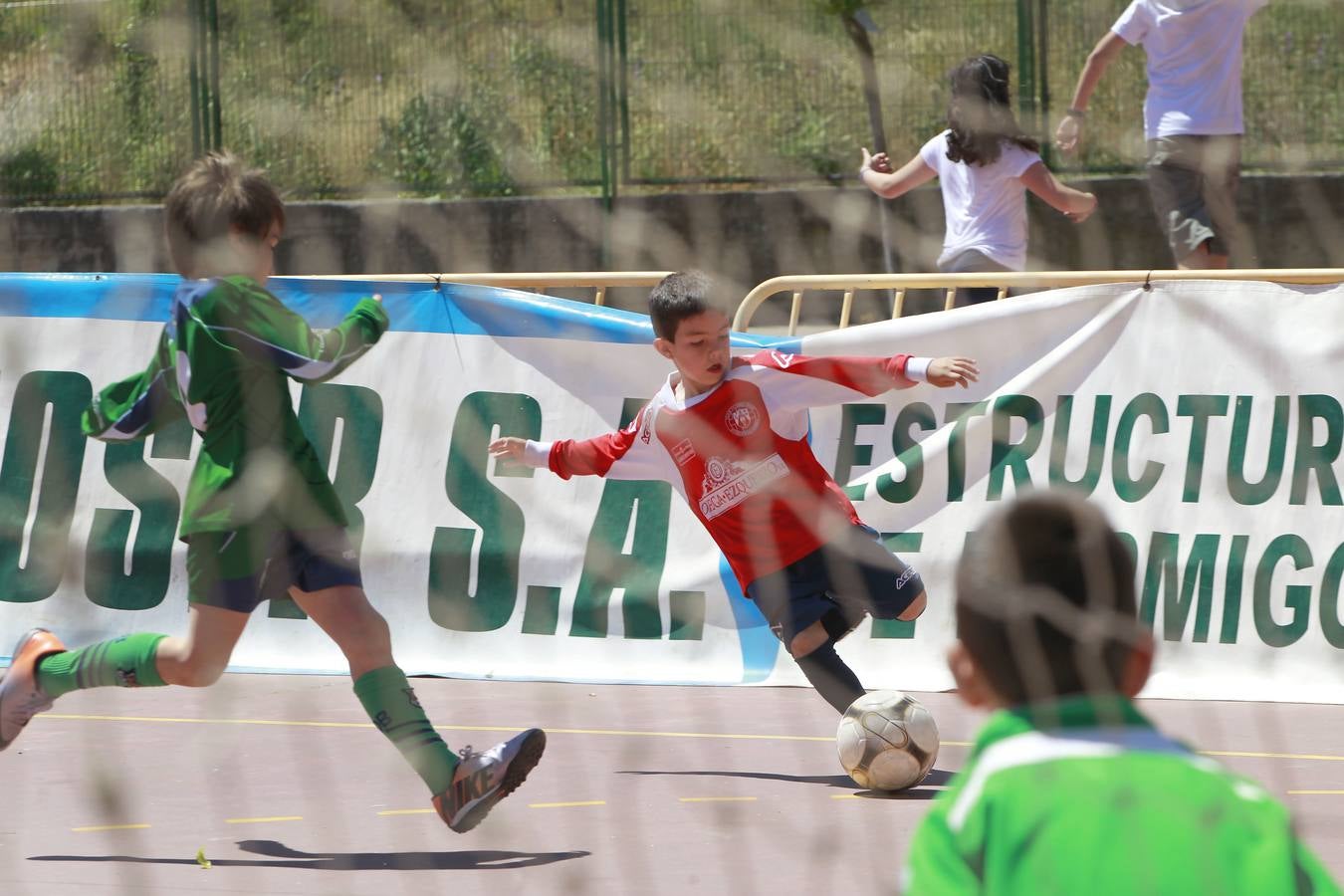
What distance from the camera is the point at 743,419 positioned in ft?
16.8

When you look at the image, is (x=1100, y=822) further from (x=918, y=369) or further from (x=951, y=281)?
(x=951, y=281)

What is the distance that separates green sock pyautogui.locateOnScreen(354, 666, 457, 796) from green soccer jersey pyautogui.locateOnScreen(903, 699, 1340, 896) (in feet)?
7.81

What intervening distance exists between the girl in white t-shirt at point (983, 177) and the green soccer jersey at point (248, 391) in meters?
2.79

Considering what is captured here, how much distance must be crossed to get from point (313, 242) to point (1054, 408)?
3.11m

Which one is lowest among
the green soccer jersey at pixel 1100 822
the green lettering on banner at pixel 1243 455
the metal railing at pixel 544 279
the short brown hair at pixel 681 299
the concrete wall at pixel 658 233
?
the green soccer jersey at pixel 1100 822

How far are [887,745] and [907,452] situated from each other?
1.89 m

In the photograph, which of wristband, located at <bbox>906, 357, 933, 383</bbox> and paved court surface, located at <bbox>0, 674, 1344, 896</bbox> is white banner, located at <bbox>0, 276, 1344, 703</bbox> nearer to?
paved court surface, located at <bbox>0, 674, 1344, 896</bbox>

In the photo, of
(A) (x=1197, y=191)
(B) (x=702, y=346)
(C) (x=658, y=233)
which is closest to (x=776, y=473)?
(B) (x=702, y=346)

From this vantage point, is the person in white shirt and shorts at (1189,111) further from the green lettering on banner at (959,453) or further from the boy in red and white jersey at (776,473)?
the boy in red and white jersey at (776,473)

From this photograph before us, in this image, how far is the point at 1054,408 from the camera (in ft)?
20.7

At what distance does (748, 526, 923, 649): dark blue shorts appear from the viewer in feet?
16.4

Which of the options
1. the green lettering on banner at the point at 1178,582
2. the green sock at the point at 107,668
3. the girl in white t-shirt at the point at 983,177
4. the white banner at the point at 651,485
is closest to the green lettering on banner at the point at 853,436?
the white banner at the point at 651,485

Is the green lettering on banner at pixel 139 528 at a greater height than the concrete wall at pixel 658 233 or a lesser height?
lesser

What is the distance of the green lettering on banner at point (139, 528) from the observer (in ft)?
22.6
